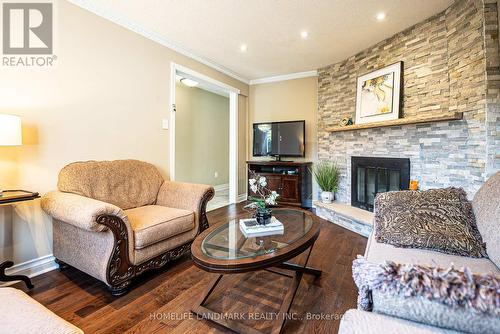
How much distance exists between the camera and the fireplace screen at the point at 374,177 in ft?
9.39

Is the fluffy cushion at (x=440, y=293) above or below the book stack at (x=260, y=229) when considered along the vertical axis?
above

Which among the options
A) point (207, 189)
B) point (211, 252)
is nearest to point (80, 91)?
point (207, 189)

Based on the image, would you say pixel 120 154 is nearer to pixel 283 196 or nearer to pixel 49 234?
pixel 49 234

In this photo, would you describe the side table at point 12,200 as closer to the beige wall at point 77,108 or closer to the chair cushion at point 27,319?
the beige wall at point 77,108

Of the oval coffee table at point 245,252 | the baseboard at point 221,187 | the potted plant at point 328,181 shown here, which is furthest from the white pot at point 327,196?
the baseboard at point 221,187

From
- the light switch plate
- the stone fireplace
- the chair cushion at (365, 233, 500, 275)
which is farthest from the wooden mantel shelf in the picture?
the light switch plate

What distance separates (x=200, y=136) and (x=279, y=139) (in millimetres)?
1730

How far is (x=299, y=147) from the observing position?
4.31 metres

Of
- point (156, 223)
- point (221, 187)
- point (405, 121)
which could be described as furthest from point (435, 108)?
point (221, 187)

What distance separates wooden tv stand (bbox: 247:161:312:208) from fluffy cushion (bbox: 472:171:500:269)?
2.71m

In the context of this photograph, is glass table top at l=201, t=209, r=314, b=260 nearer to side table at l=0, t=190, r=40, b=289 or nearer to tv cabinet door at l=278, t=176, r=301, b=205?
side table at l=0, t=190, r=40, b=289

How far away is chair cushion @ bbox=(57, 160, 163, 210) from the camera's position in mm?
2065

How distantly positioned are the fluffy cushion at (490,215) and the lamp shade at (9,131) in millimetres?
2863

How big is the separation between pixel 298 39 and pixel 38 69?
274cm
